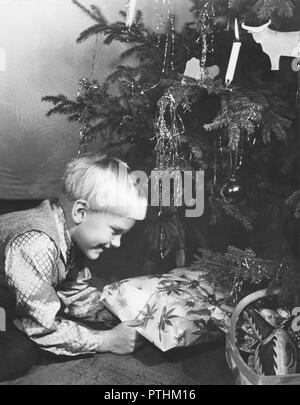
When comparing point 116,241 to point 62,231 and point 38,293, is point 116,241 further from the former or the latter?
point 38,293

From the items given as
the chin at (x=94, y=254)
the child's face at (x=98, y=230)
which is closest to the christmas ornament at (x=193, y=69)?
the child's face at (x=98, y=230)

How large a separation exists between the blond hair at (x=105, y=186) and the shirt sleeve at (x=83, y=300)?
22cm

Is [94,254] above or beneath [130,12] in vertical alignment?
beneath

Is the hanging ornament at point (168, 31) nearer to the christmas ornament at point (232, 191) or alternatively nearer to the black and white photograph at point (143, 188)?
the black and white photograph at point (143, 188)

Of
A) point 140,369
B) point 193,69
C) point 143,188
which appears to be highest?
point 193,69

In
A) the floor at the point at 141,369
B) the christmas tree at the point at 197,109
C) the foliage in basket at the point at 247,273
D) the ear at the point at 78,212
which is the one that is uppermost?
the christmas tree at the point at 197,109

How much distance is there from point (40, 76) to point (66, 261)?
0.50 m

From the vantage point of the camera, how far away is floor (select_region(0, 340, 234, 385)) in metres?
1.11

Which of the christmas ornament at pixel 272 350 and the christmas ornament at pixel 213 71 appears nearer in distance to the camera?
the christmas ornament at pixel 272 350

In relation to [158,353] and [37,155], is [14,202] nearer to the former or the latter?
[37,155]

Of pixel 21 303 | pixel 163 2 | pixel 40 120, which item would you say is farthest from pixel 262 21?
pixel 21 303

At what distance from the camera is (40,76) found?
1.21 m

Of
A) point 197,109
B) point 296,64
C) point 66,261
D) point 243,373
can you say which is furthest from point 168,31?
point 243,373
